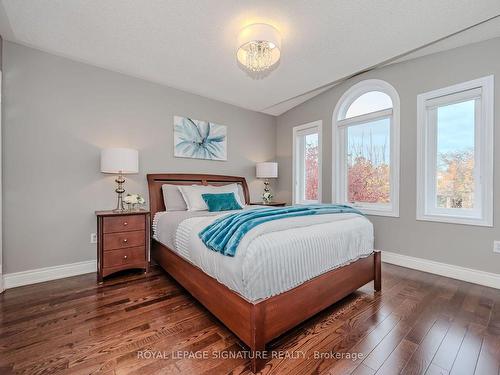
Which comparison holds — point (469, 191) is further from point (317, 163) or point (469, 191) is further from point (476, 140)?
point (317, 163)

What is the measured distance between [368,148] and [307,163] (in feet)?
3.75

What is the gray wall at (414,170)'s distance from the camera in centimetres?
255

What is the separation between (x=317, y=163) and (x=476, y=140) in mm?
2072

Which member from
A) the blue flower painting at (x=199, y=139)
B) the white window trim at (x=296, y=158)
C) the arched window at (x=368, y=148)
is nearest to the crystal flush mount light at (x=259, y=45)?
the blue flower painting at (x=199, y=139)

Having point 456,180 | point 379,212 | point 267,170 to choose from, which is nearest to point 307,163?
point 267,170

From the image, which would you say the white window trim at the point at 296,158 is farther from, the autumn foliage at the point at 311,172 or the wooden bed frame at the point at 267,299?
the wooden bed frame at the point at 267,299

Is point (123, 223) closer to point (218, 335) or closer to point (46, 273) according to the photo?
point (46, 273)

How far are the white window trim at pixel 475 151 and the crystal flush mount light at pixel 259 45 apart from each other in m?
2.02

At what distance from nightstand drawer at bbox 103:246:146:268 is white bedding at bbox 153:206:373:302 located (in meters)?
0.65

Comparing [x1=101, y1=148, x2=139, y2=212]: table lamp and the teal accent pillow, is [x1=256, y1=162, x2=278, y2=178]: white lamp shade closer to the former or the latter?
the teal accent pillow

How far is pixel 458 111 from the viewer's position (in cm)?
283

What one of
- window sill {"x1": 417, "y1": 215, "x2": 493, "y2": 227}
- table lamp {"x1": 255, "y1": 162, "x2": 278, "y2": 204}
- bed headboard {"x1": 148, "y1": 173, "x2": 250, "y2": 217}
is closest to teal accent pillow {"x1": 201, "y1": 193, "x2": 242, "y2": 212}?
bed headboard {"x1": 148, "y1": 173, "x2": 250, "y2": 217}

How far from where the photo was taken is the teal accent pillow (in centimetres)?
313

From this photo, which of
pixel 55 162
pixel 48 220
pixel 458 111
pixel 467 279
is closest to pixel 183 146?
pixel 55 162
